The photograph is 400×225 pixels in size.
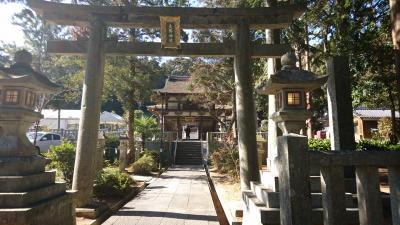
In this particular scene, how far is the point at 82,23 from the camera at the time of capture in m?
8.11

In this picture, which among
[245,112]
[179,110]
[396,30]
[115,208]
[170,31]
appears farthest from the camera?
[179,110]

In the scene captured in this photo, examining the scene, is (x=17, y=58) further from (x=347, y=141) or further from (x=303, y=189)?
(x=347, y=141)

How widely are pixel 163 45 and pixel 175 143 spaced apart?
17.9 metres

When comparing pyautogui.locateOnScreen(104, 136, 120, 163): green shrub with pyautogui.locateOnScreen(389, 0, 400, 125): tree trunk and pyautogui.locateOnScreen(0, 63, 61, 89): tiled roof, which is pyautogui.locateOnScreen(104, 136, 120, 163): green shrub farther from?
pyautogui.locateOnScreen(389, 0, 400, 125): tree trunk

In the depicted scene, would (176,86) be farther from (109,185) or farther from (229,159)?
(109,185)

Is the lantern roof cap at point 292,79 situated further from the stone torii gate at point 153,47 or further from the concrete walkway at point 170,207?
the concrete walkway at point 170,207

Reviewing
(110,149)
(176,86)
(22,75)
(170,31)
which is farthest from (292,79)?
(176,86)

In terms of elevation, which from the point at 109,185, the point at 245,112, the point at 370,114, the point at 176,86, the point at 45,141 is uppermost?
the point at 176,86

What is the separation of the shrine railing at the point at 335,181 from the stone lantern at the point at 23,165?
12.7ft

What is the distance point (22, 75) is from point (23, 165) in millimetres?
1615

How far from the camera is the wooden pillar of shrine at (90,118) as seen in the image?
7.25m

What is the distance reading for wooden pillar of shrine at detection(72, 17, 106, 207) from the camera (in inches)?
285

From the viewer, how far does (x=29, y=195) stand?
4703 mm

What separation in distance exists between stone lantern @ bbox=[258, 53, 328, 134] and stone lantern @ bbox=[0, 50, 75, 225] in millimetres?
4438
